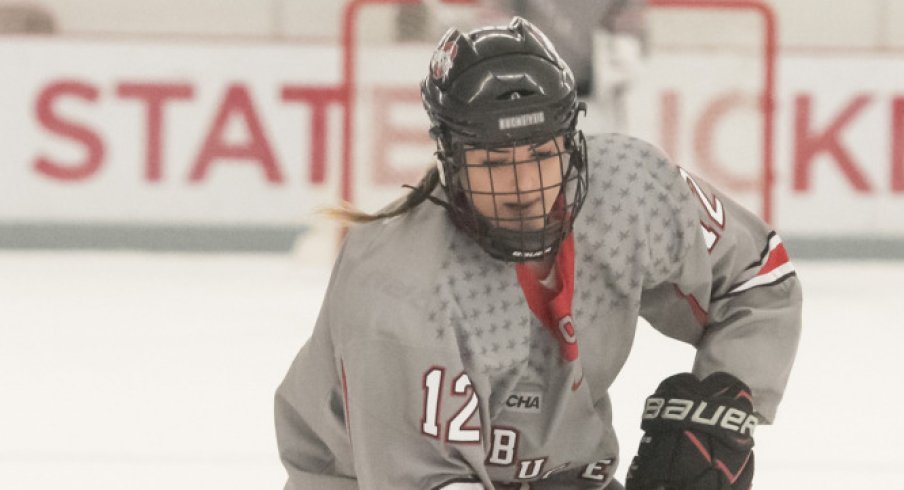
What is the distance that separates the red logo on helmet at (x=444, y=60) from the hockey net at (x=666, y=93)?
388 cm

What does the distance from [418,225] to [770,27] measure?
428 centimetres

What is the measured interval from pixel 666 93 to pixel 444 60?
13.7 ft

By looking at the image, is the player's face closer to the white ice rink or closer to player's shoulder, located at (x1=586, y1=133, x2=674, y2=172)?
player's shoulder, located at (x1=586, y1=133, x2=674, y2=172)

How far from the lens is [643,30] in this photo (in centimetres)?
514

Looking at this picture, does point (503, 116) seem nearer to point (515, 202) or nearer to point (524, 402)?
point (515, 202)

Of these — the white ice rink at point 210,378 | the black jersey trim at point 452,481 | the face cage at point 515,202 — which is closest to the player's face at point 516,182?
the face cage at point 515,202

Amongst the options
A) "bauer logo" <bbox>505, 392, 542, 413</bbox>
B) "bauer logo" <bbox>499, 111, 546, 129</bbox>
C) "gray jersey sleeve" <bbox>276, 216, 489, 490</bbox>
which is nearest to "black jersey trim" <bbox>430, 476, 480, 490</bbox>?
"gray jersey sleeve" <bbox>276, 216, 489, 490</bbox>

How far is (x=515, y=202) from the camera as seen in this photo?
156 centimetres

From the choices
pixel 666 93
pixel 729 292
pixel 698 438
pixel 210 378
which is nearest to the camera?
pixel 698 438

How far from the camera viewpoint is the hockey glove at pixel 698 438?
1637 mm

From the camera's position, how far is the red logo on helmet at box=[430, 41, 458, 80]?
1596 mm

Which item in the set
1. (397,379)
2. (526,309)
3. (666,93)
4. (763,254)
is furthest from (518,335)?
(666,93)

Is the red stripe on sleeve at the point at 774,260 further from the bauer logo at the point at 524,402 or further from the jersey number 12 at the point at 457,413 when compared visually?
the jersey number 12 at the point at 457,413

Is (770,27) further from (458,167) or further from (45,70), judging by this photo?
(458,167)
